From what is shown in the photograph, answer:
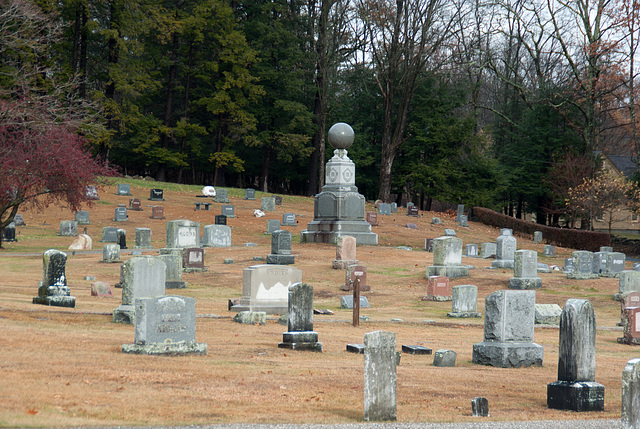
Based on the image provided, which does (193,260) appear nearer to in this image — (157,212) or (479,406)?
(157,212)

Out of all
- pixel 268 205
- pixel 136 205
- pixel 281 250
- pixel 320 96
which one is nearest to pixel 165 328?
pixel 281 250

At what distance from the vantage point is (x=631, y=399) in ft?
18.8

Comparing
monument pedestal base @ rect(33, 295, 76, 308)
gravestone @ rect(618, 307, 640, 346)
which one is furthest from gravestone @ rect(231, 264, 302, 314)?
gravestone @ rect(618, 307, 640, 346)

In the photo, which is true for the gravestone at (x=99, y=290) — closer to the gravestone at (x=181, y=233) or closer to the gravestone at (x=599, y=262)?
the gravestone at (x=181, y=233)

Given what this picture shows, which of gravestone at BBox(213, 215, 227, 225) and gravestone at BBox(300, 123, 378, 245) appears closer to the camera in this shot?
gravestone at BBox(300, 123, 378, 245)

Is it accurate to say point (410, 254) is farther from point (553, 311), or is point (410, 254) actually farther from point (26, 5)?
point (26, 5)

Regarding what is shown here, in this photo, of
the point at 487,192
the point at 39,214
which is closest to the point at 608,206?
the point at 487,192

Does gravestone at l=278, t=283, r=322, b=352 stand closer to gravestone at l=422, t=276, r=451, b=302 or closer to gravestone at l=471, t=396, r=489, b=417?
gravestone at l=471, t=396, r=489, b=417

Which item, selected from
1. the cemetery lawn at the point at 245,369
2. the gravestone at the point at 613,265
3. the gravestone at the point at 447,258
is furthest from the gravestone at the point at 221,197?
the gravestone at the point at 613,265

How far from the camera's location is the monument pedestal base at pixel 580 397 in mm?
6809

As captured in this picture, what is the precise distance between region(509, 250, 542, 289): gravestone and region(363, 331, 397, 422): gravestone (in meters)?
14.0

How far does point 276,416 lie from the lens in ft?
18.7

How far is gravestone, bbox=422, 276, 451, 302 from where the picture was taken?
18.2m

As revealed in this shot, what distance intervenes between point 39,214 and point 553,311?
27.4 metres
